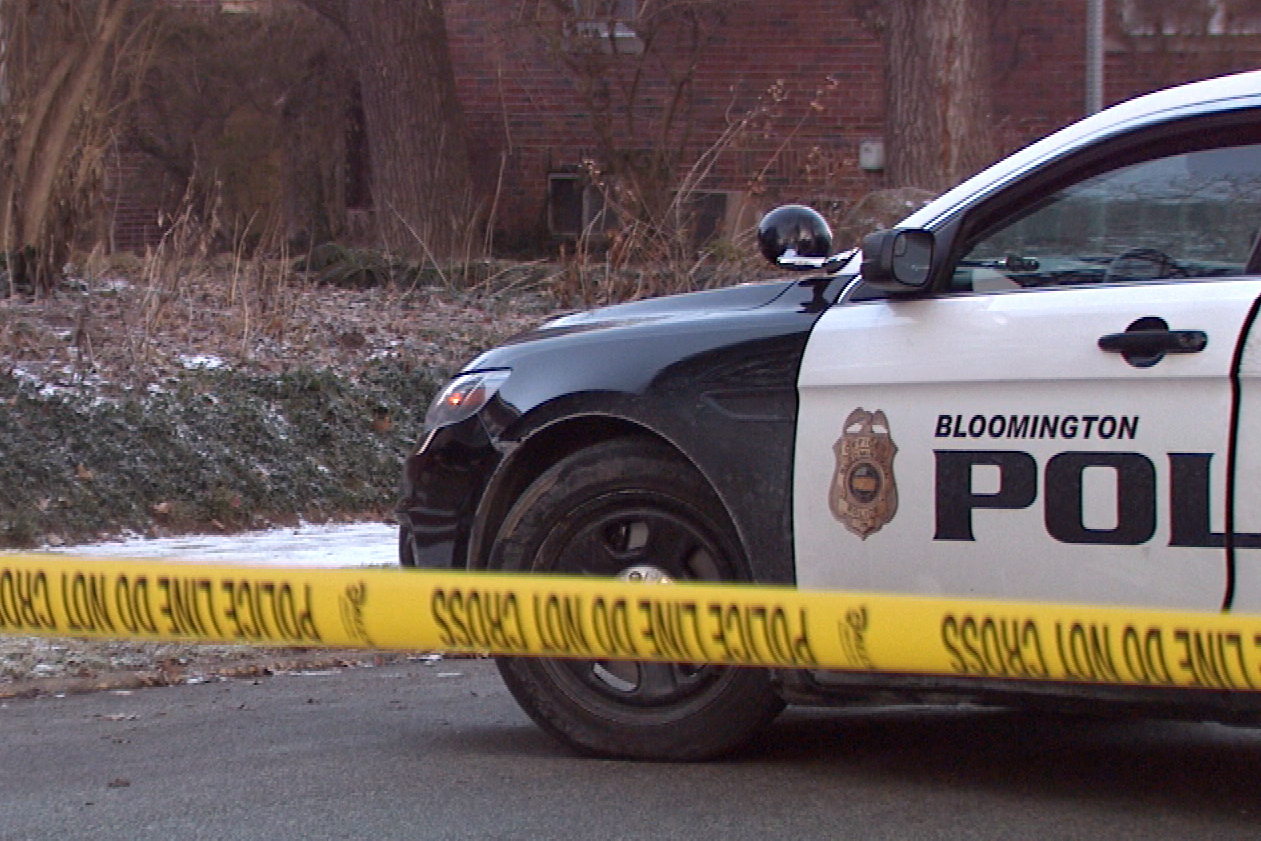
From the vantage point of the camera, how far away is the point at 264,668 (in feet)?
23.8

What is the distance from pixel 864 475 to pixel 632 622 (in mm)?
1181

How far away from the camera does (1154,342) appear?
4461 mm

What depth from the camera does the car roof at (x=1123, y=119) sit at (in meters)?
4.64

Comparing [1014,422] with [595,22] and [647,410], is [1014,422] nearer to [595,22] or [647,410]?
[647,410]

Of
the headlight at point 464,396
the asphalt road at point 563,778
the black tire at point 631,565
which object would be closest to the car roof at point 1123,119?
the black tire at point 631,565

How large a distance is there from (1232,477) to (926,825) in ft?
3.82

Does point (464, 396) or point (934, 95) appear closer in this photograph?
point (464, 396)

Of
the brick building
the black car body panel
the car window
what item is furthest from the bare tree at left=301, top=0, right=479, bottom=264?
the car window

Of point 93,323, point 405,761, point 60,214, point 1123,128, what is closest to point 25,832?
point 405,761

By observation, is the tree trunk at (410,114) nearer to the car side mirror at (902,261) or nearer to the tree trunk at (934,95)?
the tree trunk at (934,95)

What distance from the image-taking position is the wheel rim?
17.1 ft

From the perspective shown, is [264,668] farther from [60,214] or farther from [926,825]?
[60,214]

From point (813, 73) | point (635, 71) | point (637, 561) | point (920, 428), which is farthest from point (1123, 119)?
point (813, 73)

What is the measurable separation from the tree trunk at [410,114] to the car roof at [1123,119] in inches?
422
